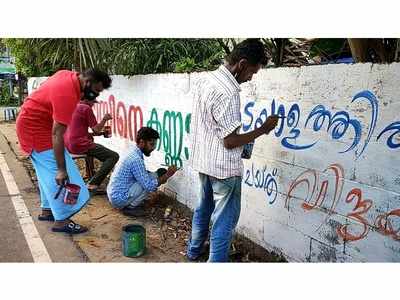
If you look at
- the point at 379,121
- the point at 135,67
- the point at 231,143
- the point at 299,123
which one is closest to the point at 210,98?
the point at 231,143

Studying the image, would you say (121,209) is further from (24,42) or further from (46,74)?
(46,74)

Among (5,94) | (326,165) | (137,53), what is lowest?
(5,94)

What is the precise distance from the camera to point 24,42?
8.13 m

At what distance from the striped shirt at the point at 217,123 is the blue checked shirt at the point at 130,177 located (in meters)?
1.45

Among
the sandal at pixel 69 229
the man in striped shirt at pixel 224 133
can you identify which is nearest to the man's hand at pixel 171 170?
the sandal at pixel 69 229

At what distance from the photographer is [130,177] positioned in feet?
14.5

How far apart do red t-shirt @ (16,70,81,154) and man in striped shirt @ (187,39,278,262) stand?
1227 millimetres

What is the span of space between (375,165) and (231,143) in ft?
2.99

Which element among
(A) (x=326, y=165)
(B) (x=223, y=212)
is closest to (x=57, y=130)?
(B) (x=223, y=212)

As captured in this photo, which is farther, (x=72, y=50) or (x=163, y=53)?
(x=72, y=50)

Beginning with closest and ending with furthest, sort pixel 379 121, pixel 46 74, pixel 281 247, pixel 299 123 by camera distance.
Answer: pixel 379 121, pixel 299 123, pixel 281 247, pixel 46 74

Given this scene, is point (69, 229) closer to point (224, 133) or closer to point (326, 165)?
point (224, 133)

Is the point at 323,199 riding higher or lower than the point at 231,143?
lower

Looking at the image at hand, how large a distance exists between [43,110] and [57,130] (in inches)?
18.6
